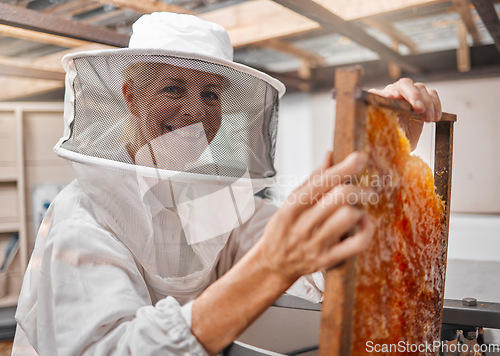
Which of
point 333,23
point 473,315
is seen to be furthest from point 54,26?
point 473,315

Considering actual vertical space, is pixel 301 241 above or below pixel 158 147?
below

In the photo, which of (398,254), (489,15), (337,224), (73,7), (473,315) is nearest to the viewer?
(337,224)

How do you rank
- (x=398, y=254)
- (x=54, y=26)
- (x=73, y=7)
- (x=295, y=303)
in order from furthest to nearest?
(x=73, y=7)
(x=54, y=26)
(x=295, y=303)
(x=398, y=254)

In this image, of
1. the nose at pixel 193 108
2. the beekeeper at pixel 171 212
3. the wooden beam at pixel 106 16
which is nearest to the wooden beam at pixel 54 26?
the beekeeper at pixel 171 212

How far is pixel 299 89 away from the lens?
3.98m

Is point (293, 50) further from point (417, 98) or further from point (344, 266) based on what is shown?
point (344, 266)

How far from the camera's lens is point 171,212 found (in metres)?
1.15

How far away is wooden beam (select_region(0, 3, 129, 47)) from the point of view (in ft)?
4.77

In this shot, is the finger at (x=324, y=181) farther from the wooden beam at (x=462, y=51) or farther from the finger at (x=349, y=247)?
the wooden beam at (x=462, y=51)

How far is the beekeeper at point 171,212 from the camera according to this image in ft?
2.01

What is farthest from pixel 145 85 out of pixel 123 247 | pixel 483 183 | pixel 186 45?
pixel 483 183

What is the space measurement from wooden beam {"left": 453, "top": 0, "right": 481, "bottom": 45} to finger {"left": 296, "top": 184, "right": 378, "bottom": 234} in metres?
2.10

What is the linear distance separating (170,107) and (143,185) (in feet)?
0.73

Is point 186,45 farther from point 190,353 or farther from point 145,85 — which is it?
point 190,353
